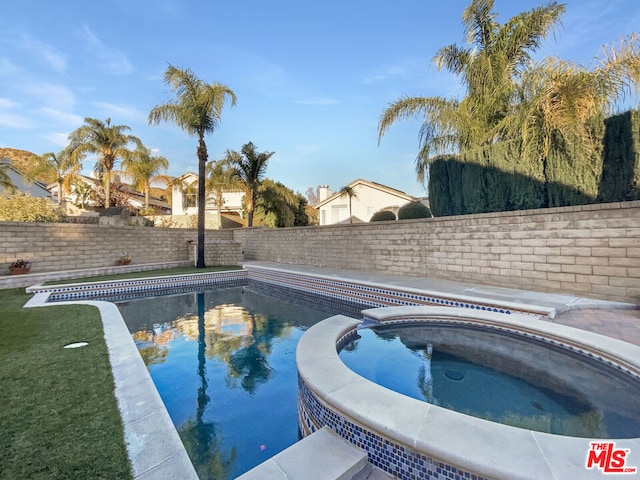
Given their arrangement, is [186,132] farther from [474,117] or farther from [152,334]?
[474,117]

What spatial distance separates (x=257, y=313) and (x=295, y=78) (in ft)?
34.4

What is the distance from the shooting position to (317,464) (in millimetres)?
1931

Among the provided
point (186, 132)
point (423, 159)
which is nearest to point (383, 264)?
point (423, 159)

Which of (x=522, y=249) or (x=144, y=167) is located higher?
(x=144, y=167)

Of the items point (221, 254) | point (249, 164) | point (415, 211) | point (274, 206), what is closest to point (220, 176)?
point (249, 164)

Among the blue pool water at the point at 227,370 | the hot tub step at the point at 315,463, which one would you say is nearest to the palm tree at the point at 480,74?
the blue pool water at the point at 227,370

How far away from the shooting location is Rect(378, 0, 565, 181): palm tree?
27.5 ft

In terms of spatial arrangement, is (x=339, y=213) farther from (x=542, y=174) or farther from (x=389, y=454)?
(x=389, y=454)

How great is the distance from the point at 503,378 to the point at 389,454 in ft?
7.24

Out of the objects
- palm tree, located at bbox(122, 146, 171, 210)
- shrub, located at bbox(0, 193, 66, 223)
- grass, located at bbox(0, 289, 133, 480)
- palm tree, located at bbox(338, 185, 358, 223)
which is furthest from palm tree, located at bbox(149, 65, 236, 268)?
palm tree, located at bbox(338, 185, 358, 223)

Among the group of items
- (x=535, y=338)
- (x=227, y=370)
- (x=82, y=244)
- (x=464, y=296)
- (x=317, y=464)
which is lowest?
(x=227, y=370)

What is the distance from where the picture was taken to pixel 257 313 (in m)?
7.41

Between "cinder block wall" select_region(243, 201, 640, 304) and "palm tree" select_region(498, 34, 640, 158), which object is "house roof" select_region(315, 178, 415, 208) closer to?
"cinder block wall" select_region(243, 201, 640, 304)

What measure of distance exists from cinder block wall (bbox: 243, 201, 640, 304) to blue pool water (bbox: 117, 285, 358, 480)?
322cm
